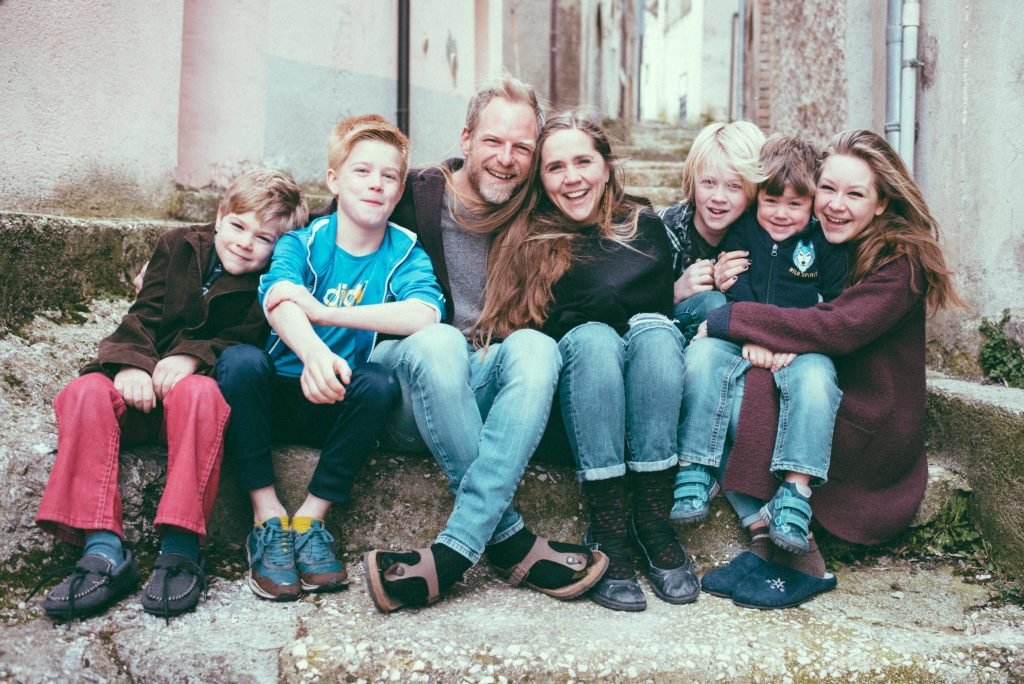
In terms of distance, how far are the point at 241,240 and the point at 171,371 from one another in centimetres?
44

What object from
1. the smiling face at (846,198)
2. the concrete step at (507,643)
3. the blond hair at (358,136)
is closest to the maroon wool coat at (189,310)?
the blond hair at (358,136)

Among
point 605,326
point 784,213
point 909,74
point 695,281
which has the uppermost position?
point 909,74

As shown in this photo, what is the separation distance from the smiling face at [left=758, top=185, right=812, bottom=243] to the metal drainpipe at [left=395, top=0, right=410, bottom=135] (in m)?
3.88

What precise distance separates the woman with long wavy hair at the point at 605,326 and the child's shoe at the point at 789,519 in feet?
0.82

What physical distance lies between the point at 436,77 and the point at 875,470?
5.40m

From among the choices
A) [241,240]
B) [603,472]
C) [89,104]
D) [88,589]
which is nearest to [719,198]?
[603,472]

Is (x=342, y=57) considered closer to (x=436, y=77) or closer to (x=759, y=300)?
(x=436, y=77)

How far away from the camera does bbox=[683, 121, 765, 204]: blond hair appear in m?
2.74

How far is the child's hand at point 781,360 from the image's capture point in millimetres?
2504

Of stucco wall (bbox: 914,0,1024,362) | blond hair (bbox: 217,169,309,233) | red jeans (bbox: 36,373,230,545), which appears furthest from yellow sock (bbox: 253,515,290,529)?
stucco wall (bbox: 914,0,1024,362)

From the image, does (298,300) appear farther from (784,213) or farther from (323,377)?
(784,213)

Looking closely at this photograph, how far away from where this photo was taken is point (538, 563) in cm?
229

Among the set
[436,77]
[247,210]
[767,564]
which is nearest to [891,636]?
[767,564]

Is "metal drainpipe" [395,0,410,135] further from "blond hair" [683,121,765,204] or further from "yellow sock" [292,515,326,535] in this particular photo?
"yellow sock" [292,515,326,535]
